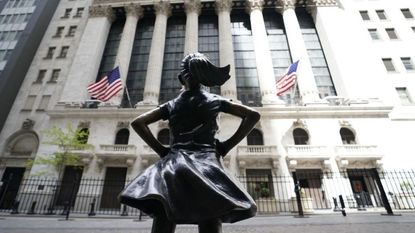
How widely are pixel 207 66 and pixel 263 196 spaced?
55.3ft

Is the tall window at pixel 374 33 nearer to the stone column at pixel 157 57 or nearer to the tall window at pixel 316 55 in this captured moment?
the tall window at pixel 316 55

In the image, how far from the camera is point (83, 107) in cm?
2341

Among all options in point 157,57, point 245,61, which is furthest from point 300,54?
point 157,57

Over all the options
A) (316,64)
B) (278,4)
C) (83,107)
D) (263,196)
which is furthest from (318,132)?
(83,107)

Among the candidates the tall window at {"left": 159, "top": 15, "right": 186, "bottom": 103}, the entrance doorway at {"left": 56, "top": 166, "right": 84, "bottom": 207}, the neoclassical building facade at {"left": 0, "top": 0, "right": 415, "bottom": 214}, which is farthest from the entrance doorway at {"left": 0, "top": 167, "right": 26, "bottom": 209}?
the tall window at {"left": 159, "top": 15, "right": 186, "bottom": 103}

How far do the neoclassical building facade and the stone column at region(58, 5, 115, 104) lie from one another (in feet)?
0.47

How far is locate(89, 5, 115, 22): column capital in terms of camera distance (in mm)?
31327

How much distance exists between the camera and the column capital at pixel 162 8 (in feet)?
101

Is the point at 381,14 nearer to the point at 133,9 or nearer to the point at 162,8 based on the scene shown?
the point at 162,8

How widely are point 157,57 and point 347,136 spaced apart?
21.9m

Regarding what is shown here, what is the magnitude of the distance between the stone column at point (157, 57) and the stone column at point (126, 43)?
2.65 meters

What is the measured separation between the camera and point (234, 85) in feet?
79.3

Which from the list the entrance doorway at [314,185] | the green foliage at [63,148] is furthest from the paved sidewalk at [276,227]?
the green foliage at [63,148]

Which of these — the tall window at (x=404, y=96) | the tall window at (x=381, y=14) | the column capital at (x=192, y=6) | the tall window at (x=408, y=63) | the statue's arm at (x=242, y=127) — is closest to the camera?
the statue's arm at (x=242, y=127)
